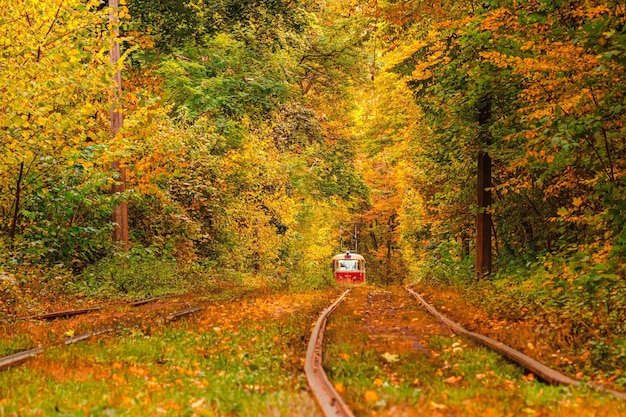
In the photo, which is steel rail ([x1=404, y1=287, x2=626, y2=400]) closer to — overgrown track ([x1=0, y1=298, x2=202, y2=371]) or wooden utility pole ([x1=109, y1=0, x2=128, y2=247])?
overgrown track ([x1=0, y1=298, x2=202, y2=371])

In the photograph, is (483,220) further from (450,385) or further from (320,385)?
(320,385)

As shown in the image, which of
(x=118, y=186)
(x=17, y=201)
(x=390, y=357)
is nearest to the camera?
(x=390, y=357)

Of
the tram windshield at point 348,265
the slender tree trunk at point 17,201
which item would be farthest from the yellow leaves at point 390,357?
the tram windshield at point 348,265

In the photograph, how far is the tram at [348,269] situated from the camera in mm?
40250

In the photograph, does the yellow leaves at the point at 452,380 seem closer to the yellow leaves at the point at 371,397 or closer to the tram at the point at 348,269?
the yellow leaves at the point at 371,397

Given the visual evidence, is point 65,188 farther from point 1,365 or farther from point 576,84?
point 576,84

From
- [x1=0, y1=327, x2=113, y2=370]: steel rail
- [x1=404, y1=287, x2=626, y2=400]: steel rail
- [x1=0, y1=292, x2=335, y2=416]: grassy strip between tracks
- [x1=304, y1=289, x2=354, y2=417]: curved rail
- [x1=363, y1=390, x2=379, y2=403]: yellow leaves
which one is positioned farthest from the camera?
[x1=0, y1=327, x2=113, y2=370]: steel rail

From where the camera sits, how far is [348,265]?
1604 inches

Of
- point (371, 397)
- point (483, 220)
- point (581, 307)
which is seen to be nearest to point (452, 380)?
point (371, 397)

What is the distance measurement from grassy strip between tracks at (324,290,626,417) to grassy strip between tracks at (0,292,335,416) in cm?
59

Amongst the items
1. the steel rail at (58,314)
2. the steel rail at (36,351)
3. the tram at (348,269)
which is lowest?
the tram at (348,269)

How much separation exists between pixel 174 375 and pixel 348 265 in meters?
33.7

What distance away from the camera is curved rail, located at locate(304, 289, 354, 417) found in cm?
534

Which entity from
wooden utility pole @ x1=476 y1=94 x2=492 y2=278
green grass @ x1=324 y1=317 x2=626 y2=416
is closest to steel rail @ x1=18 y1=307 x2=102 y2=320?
green grass @ x1=324 y1=317 x2=626 y2=416
